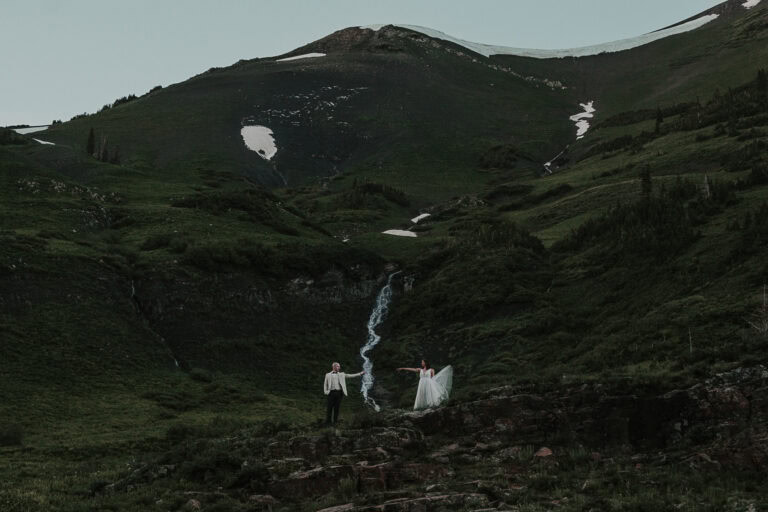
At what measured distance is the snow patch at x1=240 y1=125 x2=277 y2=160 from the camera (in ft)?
508

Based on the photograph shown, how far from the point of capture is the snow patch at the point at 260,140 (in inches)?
6093

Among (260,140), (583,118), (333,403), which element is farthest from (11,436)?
(583,118)

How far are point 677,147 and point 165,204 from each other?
60.3 m

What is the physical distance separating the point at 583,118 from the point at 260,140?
66.1m

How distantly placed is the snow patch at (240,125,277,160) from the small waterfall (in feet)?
270

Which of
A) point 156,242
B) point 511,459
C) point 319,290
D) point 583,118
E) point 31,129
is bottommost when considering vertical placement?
point 511,459

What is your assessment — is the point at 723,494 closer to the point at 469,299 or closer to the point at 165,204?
the point at 469,299

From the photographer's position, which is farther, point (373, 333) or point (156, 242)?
point (156, 242)

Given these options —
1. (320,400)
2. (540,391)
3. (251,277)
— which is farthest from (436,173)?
(540,391)

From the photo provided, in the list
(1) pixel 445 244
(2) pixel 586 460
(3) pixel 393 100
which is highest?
(3) pixel 393 100

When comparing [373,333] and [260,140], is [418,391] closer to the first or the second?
[373,333]

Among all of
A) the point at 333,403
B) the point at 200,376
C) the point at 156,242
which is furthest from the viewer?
the point at 156,242

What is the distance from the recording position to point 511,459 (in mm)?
24859

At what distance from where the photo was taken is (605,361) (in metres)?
43.2
